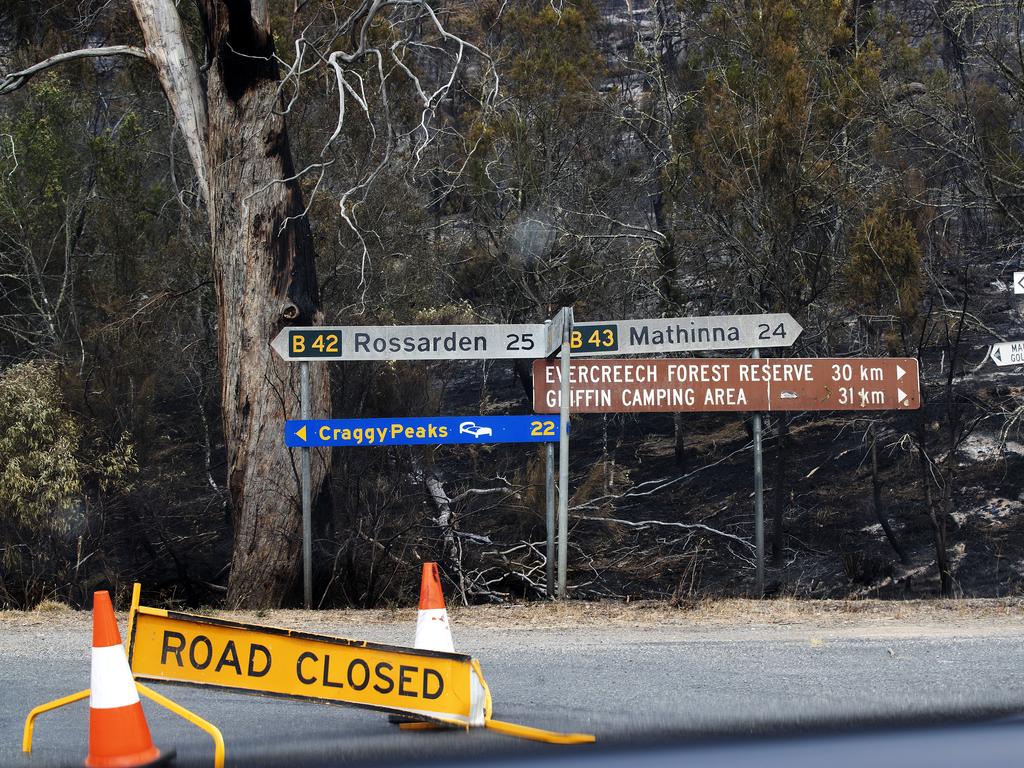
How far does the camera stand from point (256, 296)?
1058 centimetres

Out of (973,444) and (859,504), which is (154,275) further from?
(973,444)

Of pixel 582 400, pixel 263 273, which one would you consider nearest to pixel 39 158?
pixel 263 273

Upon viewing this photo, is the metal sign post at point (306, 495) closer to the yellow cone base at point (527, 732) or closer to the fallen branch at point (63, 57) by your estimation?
the fallen branch at point (63, 57)

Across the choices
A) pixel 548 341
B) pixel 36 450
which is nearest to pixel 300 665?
pixel 548 341

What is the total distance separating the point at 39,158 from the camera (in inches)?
742

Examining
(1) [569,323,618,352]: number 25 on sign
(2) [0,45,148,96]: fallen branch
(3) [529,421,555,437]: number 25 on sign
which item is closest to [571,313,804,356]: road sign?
(1) [569,323,618,352]: number 25 on sign

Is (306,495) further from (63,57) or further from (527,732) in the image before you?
(527,732)

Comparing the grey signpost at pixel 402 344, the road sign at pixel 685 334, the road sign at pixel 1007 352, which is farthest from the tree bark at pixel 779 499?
the grey signpost at pixel 402 344

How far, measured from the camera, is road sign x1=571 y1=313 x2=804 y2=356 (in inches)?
352

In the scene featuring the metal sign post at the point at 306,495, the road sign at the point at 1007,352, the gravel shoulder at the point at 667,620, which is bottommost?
the gravel shoulder at the point at 667,620

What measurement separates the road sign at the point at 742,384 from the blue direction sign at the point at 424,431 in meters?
0.31

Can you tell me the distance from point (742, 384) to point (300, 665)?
5.51 m

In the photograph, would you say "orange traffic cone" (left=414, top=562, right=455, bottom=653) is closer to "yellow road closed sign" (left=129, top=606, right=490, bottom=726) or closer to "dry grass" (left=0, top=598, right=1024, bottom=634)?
"yellow road closed sign" (left=129, top=606, right=490, bottom=726)

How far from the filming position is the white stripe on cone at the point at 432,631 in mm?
4785
